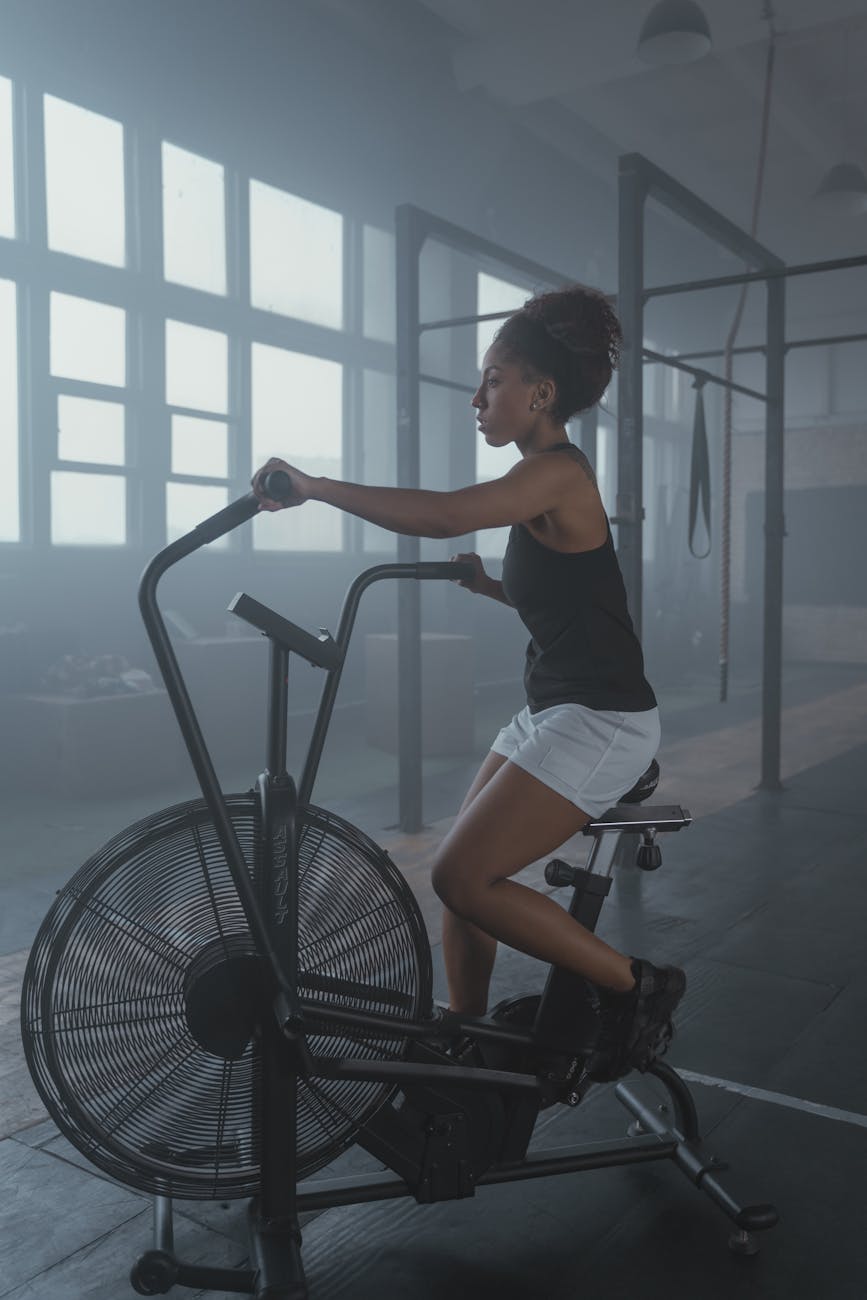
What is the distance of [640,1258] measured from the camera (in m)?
1.71

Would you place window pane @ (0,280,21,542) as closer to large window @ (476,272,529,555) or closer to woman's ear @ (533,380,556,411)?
large window @ (476,272,529,555)

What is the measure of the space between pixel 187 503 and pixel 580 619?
6031 millimetres

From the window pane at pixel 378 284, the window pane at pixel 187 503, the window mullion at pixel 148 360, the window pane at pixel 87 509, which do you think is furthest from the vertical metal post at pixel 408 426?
the window pane at pixel 378 284

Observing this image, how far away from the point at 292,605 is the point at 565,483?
22.1 feet

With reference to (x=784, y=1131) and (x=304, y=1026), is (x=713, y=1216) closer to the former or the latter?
(x=784, y=1131)

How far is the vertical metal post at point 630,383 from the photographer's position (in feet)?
12.3

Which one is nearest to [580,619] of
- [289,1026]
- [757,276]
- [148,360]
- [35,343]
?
[289,1026]

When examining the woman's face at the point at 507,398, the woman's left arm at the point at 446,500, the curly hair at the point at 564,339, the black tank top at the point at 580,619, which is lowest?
the black tank top at the point at 580,619

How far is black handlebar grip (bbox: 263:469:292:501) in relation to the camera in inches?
54.0

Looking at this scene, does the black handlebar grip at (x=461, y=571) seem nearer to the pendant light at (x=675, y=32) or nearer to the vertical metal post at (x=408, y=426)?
the vertical metal post at (x=408, y=426)

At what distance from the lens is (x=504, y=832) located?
5.53ft

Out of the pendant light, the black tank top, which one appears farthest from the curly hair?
the pendant light

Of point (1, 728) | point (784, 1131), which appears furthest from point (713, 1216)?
point (1, 728)

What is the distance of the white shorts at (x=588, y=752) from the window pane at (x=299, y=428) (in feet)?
20.9
